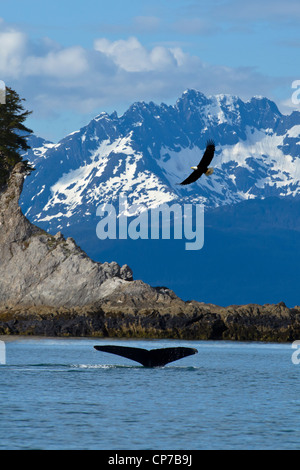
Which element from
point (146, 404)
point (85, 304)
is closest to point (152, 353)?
point (146, 404)

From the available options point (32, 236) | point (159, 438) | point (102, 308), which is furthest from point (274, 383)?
point (32, 236)

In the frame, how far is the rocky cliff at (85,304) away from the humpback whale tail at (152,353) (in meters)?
54.1

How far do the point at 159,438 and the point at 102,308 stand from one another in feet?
297

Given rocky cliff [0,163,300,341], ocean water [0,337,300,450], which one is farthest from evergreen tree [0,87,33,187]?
ocean water [0,337,300,450]

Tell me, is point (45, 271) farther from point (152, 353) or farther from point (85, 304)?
point (152, 353)

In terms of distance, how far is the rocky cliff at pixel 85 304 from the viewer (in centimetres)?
12331

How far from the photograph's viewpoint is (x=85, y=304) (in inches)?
5335

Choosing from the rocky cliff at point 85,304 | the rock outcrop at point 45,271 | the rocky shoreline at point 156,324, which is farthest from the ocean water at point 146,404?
the rock outcrop at point 45,271

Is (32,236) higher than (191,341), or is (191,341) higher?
(32,236)

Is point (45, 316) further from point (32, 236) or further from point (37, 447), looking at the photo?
point (37, 447)

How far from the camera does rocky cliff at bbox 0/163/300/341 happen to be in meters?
123

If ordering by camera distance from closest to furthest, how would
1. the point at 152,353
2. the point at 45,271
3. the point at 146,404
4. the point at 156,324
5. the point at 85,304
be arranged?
the point at 146,404, the point at 152,353, the point at 156,324, the point at 85,304, the point at 45,271

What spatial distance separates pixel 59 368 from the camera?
71.8 meters

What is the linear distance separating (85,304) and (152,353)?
71.9 meters
